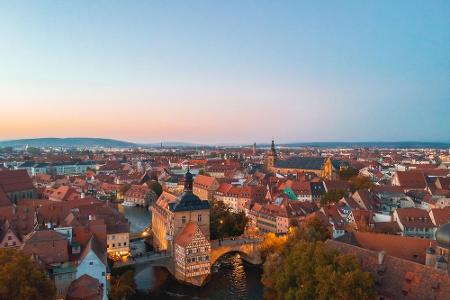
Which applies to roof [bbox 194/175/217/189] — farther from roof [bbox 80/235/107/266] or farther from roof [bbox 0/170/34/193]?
roof [bbox 80/235/107/266]

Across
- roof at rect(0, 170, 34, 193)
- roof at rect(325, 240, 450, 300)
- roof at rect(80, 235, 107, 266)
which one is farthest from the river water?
roof at rect(0, 170, 34, 193)

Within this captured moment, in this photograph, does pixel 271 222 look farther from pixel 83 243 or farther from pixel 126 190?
pixel 126 190

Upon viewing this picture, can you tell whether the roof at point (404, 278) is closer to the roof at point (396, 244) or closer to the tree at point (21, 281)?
the roof at point (396, 244)

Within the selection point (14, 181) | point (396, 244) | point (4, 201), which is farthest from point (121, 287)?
point (14, 181)

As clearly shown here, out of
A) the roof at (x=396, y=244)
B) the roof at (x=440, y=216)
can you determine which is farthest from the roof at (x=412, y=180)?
the roof at (x=396, y=244)

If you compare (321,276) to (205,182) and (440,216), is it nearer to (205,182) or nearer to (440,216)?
(440,216)
